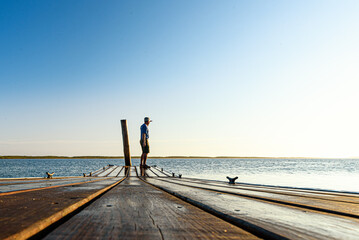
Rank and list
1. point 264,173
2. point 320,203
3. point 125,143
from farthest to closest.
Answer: point 264,173 < point 125,143 < point 320,203

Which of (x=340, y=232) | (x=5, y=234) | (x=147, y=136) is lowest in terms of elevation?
(x=340, y=232)

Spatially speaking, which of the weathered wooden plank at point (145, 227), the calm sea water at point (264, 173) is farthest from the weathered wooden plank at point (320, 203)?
the calm sea water at point (264, 173)

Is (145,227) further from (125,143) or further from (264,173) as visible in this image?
(264,173)

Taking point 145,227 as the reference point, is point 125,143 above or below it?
above

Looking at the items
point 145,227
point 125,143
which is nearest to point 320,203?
point 145,227

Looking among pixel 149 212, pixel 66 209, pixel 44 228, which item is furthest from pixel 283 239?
pixel 66 209

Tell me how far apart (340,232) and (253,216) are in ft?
1.26

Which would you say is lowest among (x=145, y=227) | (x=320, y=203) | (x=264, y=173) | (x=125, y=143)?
(x=264, y=173)

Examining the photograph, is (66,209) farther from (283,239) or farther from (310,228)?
(310,228)

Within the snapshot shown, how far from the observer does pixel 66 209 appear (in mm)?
1300

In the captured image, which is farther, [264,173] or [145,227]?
[264,173]

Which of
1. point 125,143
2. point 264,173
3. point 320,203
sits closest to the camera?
point 320,203

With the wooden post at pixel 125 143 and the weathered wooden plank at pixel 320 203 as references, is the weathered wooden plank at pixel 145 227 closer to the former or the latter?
the weathered wooden plank at pixel 320 203

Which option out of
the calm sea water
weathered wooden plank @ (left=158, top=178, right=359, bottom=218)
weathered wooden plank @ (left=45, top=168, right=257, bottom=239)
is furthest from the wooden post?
weathered wooden plank @ (left=45, top=168, right=257, bottom=239)
